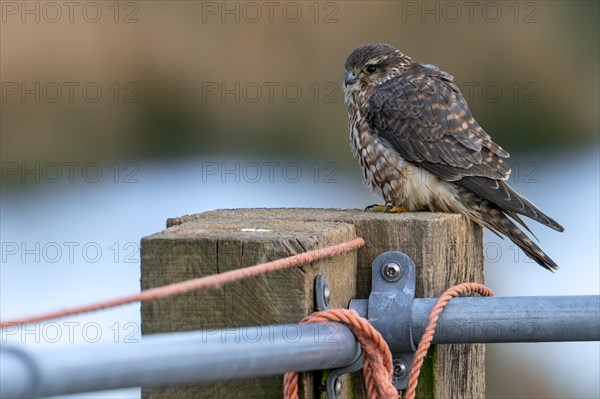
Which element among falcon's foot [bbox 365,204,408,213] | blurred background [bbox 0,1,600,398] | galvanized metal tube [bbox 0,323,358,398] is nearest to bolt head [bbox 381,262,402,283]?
galvanized metal tube [bbox 0,323,358,398]

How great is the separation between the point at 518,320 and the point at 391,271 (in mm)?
365

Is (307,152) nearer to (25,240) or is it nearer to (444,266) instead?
(25,240)

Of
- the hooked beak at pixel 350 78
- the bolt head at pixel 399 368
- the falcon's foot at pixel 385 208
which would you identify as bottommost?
the bolt head at pixel 399 368

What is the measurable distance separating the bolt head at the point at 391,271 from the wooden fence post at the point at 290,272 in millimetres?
60

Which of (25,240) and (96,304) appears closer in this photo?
(96,304)

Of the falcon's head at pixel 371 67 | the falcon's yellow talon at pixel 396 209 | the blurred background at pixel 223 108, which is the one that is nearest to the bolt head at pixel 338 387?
the falcon's yellow talon at pixel 396 209

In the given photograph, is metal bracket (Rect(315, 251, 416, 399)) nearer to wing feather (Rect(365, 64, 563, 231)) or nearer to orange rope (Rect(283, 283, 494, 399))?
orange rope (Rect(283, 283, 494, 399))

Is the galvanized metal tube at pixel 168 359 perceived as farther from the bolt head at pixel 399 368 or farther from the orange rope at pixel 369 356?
the bolt head at pixel 399 368

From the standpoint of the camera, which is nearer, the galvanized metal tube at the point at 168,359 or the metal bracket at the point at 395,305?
the galvanized metal tube at the point at 168,359

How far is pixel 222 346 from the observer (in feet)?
5.41

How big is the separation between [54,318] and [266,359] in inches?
14.0

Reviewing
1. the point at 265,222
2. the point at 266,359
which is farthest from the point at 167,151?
the point at 266,359

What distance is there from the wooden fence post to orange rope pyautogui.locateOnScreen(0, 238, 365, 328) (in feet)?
0.09

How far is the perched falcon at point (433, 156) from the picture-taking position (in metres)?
4.24
